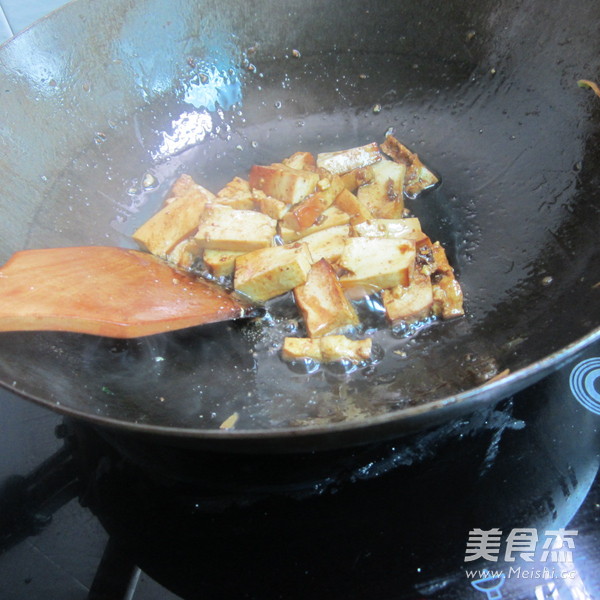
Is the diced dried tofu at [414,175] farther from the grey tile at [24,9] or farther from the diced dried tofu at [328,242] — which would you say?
the grey tile at [24,9]

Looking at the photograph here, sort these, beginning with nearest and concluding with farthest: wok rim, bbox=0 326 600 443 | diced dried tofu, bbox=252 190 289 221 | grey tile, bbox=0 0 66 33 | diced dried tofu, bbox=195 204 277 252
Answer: wok rim, bbox=0 326 600 443 < diced dried tofu, bbox=195 204 277 252 < diced dried tofu, bbox=252 190 289 221 < grey tile, bbox=0 0 66 33

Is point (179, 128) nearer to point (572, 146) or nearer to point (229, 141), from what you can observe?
point (229, 141)

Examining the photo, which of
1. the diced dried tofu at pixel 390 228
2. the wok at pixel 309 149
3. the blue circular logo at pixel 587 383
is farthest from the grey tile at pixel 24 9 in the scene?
the blue circular logo at pixel 587 383

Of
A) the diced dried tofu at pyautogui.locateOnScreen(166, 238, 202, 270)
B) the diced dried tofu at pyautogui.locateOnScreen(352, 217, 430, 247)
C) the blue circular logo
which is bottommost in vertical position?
the blue circular logo

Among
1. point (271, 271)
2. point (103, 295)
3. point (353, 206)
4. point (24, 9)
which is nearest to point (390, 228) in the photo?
point (353, 206)

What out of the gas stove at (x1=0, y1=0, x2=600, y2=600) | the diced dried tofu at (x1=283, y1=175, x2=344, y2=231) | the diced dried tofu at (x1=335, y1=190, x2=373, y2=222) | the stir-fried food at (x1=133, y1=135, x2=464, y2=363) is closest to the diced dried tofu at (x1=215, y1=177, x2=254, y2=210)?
the stir-fried food at (x1=133, y1=135, x2=464, y2=363)

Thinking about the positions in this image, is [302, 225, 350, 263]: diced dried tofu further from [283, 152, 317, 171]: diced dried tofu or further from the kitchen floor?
the kitchen floor

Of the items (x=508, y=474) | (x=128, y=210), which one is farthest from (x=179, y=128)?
(x=508, y=474)

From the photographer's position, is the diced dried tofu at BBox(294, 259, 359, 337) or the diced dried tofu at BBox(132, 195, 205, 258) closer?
the diced dried tofu at BBox(294, 259, 359, 337)
